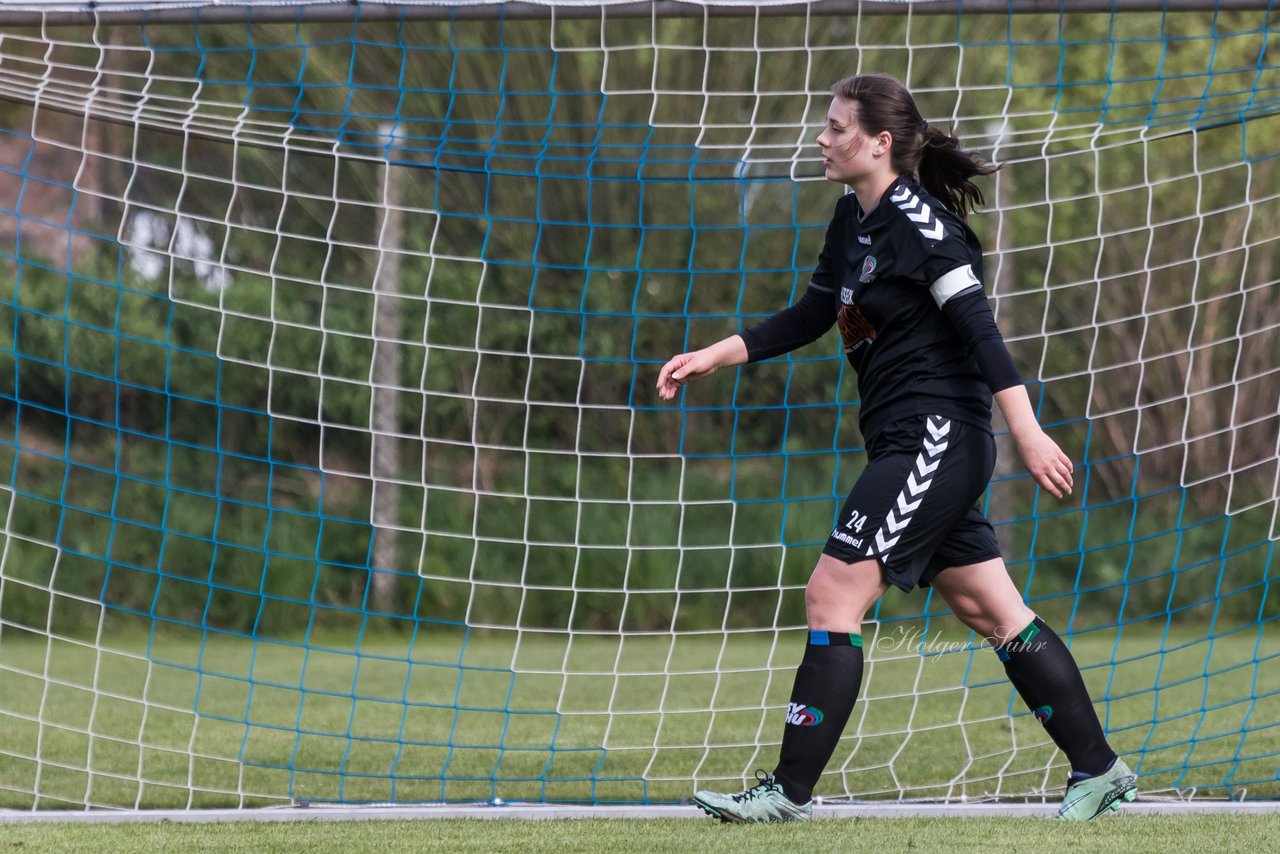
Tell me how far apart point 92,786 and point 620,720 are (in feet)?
7.30

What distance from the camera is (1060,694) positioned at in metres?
3.25

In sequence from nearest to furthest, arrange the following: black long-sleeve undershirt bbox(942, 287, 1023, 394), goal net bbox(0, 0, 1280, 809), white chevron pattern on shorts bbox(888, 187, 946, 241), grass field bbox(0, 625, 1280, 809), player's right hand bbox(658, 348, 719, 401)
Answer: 1. black long-sleeve undershirt bbox(942, 287, 1023, 394)
2. white chevron pattern on shorts bbox(888, 187, 946, 241)
3. player's right hand bbox(658, 348, 719, 401)
4. grass field bbox(0, 625, 1280, 809)
5. goal net bbox(0, 0, 1280, 809)

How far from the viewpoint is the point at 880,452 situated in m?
3.21

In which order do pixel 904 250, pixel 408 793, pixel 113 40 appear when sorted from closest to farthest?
pixel 904 250 → pixel 408 793 → pixel 113 40

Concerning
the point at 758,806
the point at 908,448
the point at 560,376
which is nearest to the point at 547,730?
the point at 758,806

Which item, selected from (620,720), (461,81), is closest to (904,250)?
(620,720)

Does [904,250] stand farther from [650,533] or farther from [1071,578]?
[1071,578]

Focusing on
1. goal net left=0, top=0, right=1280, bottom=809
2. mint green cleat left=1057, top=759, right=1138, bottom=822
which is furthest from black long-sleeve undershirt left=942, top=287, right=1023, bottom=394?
goal net left=0, top=0, right=1280, bottom=809

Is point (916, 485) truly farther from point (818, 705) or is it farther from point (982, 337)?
point (818, 705)

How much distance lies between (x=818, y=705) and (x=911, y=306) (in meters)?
0.92

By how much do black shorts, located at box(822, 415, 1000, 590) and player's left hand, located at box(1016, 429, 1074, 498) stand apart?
0.24 metres

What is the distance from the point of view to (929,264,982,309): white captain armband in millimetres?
3064

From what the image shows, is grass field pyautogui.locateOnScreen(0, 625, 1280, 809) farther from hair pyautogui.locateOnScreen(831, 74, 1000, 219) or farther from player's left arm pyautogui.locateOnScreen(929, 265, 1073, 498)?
hair pyautogui.locateOnScreen(831, 74, 1000, 219)

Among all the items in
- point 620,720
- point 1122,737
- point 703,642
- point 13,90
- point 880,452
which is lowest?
point 703,642
